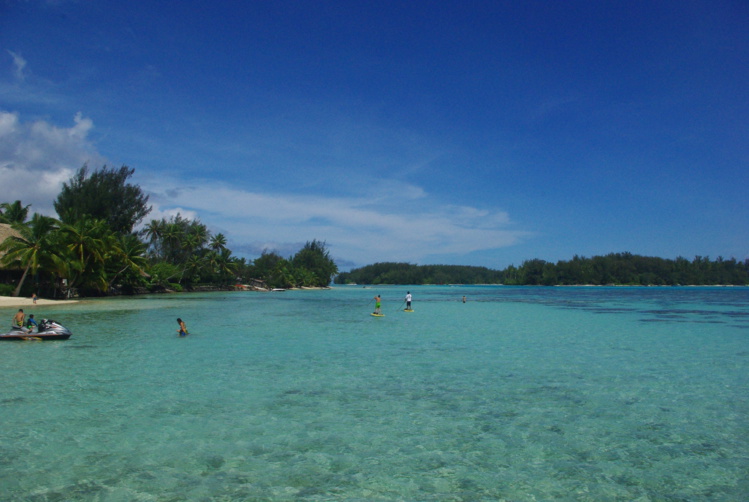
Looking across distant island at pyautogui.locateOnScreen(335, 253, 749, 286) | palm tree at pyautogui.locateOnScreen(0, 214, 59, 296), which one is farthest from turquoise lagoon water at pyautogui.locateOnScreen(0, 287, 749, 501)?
distant island at pyautogui.locateOnScreen(335, 253, 749, 286)

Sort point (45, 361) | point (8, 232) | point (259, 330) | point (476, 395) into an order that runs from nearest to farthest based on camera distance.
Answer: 1. point (476, 395)
2. point (45, 361)
3. point (259, 330)
4. point (8, 232)

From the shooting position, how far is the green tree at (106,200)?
60938 millimetres

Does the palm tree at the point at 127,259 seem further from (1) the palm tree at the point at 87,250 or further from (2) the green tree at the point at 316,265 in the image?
(2) the green tree at the point at 316,265

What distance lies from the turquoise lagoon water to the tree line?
28542 mm

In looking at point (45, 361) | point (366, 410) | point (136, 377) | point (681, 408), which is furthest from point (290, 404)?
point (45, 361)

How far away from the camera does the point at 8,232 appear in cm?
4272

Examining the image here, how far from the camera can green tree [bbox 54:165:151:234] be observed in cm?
6094

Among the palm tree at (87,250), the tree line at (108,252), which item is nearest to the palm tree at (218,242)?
the tree line at (108,252)

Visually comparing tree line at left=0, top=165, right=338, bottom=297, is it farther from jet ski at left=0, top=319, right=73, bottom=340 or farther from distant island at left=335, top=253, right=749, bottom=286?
distant island at left=335, top=253, right=749, bottom=286

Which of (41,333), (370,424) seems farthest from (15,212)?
(370,424)

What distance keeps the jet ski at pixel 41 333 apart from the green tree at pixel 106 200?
1761 inches

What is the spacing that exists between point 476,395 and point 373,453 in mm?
4025

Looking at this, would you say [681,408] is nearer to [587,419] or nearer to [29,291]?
[587,419]

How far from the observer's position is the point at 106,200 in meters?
63.1
